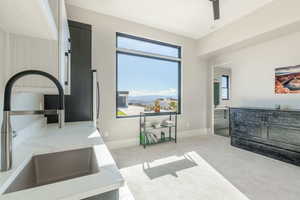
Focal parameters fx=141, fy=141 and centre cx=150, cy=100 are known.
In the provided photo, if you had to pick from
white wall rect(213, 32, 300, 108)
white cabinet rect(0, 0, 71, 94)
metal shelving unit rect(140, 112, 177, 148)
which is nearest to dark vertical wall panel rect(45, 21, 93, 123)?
white cabinet rect(0, 0, 71, 94)

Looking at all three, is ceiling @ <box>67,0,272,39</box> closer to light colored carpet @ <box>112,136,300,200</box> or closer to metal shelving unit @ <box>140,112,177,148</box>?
metal shelving unit @ <box>140,112,177,148</box>

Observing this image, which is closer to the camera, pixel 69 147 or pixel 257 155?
pixel 69 147

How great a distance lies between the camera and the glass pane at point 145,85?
3506 mm

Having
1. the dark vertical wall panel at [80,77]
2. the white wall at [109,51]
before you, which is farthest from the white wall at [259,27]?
the dark vertical wall panel at [80,77]

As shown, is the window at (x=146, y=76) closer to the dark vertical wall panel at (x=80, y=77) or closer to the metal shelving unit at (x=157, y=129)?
the metal shelving unit at (x=157, y=129)

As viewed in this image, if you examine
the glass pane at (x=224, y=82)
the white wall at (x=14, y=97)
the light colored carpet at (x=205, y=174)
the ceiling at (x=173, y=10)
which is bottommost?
the light colored carpet at (x=205, y=174)

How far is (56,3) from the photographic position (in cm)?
119

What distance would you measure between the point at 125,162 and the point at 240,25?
3914mm

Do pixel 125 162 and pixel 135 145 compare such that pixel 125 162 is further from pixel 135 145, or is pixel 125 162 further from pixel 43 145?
pixel 43 145

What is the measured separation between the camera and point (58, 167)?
106 centimetres

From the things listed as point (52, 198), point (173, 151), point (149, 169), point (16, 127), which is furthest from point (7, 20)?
point (173, 151)

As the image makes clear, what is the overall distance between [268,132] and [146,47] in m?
3.37

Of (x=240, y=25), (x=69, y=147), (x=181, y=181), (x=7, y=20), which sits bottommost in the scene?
(x=181, y=181)

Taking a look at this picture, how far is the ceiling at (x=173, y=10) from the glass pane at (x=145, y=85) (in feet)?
2.99
